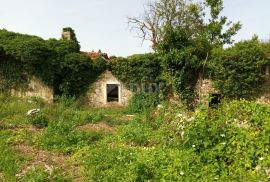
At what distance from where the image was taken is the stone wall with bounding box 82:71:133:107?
21906mm

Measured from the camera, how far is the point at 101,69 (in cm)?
2205

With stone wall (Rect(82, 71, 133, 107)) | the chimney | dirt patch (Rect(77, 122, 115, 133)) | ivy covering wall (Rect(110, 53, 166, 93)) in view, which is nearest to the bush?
dirt patch (Rect(77, 122, 115, 133))

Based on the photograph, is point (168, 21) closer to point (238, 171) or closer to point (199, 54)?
point (199, 54)

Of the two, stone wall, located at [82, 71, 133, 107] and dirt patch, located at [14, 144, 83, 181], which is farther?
stone wall, located at [82, 71, 133, 107]

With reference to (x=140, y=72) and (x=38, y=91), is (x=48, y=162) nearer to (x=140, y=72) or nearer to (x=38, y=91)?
(x=38, y=91)

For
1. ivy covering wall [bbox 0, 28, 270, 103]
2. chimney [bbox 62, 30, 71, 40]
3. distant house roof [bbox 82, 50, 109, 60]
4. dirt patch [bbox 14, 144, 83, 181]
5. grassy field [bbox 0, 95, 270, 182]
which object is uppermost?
chimney [bbox 62, 30, 71, 40]

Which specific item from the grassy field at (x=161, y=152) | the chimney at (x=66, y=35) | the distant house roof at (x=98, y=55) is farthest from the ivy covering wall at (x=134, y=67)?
the grassy field at (x=161, y=152)

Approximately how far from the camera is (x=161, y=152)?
848cm

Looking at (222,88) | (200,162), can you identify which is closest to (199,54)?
(222,88)

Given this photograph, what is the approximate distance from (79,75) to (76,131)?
9.74 m

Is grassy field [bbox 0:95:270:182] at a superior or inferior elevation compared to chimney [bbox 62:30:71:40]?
inferior

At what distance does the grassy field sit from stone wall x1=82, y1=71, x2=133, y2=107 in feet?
32.6

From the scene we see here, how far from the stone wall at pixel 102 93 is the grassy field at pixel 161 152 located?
9946 millimetres

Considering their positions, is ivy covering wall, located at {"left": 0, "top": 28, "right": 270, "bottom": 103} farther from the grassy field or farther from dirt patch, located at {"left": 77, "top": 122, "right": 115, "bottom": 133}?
the grassy field
